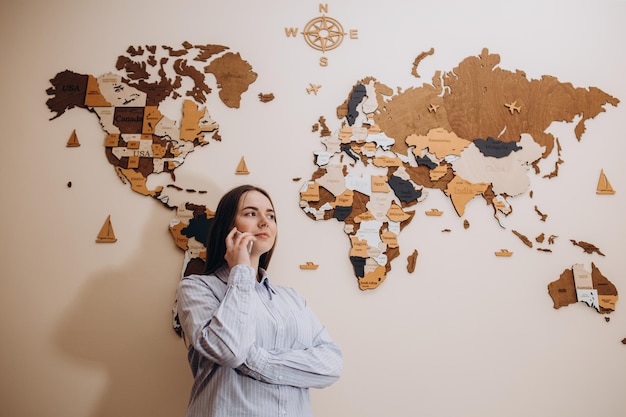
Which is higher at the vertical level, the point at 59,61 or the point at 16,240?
the point at 59,61

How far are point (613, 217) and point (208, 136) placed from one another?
1792 millimetres

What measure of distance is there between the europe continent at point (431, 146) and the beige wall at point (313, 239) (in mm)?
55

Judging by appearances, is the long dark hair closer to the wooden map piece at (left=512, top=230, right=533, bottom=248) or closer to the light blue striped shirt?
the light blue striped shirt

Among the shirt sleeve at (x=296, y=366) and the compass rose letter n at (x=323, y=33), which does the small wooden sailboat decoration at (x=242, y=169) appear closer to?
the compass rose letter n at (x=323, y=33)

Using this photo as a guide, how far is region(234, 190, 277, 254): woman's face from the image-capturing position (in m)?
1.26

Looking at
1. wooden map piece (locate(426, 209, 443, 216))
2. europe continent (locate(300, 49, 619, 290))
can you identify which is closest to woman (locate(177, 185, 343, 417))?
europe continent (locate(300, 49, 619, 290))

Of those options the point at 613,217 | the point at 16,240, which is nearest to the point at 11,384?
the point at 16,240

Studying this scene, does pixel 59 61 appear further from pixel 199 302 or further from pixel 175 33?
pixel 199 302

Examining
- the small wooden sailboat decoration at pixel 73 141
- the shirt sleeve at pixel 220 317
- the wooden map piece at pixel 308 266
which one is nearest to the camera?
the shirt sleeve at pixel 220 317

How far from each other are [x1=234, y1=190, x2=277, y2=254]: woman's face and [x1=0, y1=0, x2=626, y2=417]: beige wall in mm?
275

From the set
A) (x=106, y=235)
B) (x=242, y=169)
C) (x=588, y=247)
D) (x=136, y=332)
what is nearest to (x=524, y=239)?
(x=588, y=247)

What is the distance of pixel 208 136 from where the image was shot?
5.44 feet

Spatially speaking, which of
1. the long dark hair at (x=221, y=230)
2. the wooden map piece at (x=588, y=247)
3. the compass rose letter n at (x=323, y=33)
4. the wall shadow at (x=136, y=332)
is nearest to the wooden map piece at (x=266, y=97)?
the compass rose letter n at (x=323, y=33)

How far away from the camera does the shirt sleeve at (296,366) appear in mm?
1028
